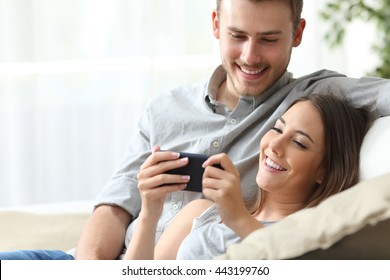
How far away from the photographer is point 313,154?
1.72m

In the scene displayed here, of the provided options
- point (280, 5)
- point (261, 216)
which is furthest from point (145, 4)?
point (261, 216)

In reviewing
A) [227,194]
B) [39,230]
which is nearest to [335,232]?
[227,194]

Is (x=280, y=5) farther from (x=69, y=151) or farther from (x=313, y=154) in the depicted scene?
(x=69, y=151)

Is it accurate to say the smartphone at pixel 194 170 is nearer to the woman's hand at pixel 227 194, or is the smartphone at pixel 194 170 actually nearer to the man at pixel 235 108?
the woman's hand at pixel 227 194

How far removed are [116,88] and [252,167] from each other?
2.10 m

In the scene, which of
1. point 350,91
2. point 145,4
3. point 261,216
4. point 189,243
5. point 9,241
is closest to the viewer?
point 189,243

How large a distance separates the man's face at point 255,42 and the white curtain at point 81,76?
189 centimetres

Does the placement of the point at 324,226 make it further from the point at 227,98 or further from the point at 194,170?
the point at 227,98

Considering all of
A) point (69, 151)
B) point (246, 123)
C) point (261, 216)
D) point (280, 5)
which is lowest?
point (69, 151)

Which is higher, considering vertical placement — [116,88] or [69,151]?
[116,88]

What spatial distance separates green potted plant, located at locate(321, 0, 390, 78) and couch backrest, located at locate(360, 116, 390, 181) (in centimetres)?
185

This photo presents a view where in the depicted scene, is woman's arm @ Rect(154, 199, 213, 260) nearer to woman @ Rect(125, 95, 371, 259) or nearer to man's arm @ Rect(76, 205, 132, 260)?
woman @ Rect(125, 95, 371, 259)

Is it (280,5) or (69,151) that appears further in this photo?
(69,151)

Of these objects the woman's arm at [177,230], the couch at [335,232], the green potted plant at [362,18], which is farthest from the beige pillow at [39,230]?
the green potted plant at [362,18]
